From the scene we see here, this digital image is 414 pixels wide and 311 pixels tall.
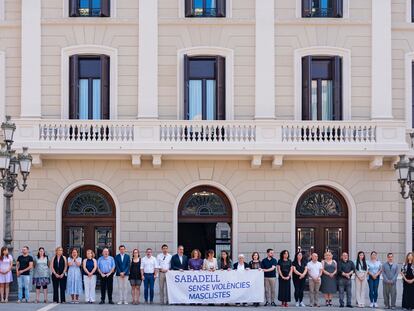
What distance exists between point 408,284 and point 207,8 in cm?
1151

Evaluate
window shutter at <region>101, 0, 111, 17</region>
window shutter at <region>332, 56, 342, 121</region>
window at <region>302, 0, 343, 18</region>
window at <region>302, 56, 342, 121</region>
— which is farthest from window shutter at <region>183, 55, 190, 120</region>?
window shutter at <region>332, 56, 342, 121</region>

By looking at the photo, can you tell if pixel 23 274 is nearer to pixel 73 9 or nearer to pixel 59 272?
pixel 59 272

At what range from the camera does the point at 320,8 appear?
3081 centimetres

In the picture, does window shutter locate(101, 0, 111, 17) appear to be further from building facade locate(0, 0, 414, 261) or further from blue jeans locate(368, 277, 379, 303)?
blue jeans locate(368, 277, 379, 303)

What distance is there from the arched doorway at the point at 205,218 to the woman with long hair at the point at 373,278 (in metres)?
5.62

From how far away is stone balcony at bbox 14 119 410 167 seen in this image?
29109mm

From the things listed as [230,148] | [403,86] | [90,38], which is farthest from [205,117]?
[403,86]

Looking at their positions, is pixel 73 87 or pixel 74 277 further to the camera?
pixel 73 87

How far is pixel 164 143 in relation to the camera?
29156 mm

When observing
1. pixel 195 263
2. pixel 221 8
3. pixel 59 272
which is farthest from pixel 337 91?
pixel 59 272

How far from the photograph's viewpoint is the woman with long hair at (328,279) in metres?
25.9

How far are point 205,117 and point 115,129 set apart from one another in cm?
318

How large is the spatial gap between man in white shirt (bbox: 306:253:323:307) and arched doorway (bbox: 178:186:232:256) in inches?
194

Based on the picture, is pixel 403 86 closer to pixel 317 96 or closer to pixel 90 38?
pixel 317 96
